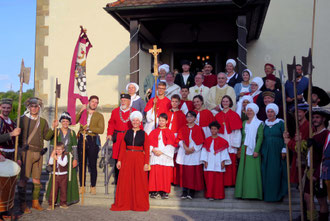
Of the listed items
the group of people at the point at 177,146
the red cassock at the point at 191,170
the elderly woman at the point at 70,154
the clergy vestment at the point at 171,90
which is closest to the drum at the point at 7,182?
the group of people at the point at 177,146

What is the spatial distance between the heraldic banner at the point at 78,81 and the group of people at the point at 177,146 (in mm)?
240

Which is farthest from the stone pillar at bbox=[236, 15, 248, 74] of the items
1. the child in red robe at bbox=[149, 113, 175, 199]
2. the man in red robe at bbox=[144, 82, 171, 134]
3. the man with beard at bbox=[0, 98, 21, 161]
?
the man with beard at bbox=[0, 98, 21, 161]

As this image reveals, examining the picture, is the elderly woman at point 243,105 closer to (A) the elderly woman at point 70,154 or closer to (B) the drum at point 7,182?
(A) the elderly woman at point 70,154

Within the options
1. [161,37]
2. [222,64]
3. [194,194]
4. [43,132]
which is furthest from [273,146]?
[161,37]

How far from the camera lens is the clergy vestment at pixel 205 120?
25.2 ft

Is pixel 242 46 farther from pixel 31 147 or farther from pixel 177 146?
pixel 31 147

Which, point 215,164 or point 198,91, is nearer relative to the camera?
point 215,164

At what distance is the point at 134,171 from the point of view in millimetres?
6965

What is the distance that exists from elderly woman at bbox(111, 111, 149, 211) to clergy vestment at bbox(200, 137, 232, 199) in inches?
46.2

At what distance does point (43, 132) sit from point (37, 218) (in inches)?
64.6

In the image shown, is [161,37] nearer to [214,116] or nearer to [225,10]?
[225,10]

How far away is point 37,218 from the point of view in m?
6.31

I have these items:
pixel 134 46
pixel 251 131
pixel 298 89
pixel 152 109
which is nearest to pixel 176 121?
pixel 152 109

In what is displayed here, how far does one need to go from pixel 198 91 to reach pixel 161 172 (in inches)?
89.5
